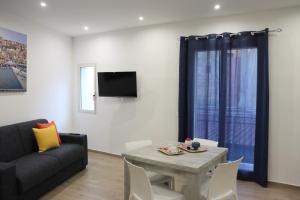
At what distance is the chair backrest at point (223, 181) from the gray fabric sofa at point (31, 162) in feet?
7.21

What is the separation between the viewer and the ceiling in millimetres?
3293

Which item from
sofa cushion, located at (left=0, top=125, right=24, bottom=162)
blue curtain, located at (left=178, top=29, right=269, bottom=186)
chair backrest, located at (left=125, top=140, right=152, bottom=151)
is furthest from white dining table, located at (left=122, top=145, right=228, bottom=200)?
sofa cushion, located at (left=0, top=125, right=24, bottom=162)

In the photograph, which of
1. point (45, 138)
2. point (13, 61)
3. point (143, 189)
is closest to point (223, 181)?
point (143, 189)

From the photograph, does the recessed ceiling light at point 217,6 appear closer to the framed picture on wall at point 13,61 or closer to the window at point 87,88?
the window at point 87,88

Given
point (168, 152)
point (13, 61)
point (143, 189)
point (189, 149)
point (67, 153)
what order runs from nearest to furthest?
point (143, 189) → point (168, 152) → point (189, 149) → point (67, 153) → point (13, 61)

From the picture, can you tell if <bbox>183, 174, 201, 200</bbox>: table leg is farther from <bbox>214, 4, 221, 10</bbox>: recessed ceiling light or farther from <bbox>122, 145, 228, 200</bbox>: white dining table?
<bbox>214, 4, 221, 10</bbox>: recessed ceiling light

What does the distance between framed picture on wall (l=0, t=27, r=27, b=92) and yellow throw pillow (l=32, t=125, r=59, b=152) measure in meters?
0.85

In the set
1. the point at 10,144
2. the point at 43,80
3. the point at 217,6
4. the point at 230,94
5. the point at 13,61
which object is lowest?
the point at 10,144

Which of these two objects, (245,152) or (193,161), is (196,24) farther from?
(193,161)

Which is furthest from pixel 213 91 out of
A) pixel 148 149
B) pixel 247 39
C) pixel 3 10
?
pixel 3 10

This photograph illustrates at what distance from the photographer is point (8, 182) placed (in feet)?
8.38

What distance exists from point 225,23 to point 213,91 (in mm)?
1160

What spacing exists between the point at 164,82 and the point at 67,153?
6.93 feet

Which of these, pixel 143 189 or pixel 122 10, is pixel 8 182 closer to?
pixel 143 189
